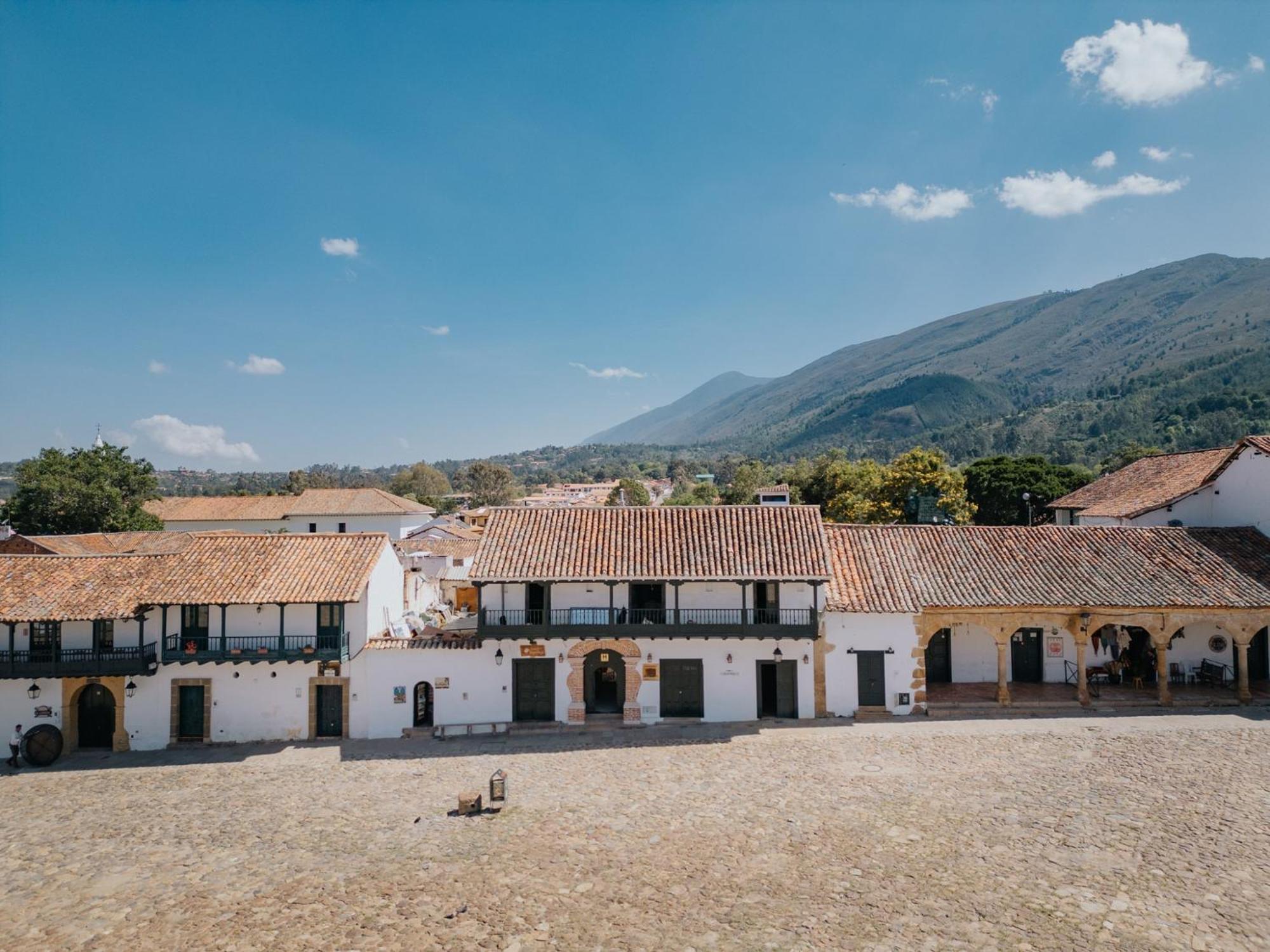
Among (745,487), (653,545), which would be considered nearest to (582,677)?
(653,545)

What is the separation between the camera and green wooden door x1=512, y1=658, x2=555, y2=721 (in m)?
22.7

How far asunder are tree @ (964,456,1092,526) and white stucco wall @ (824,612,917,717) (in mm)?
36024

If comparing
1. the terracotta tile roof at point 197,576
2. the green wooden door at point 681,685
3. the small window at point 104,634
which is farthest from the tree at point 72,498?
the green wooden door at point 681,685

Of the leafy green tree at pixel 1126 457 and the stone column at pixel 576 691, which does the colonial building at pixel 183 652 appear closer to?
the stone column at pixel 576 691

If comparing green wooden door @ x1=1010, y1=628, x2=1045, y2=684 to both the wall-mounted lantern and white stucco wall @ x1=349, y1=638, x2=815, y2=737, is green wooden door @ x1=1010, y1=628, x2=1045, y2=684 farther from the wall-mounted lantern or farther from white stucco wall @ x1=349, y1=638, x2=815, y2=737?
the wall-mounted lantern

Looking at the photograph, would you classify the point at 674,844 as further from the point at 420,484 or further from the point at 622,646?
the point at 420,484

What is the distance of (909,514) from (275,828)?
3888 centimetres

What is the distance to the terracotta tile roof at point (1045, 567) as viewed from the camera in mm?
22625

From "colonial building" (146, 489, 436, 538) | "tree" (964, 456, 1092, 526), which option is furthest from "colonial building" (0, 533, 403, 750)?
"tree" (964, 456, 1092, 526)

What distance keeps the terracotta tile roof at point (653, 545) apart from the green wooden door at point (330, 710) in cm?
567

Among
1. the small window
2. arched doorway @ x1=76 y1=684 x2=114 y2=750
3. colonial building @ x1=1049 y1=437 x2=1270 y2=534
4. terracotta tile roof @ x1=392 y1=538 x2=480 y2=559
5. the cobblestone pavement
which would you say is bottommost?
the cobblestone pavement

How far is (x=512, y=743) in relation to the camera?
21250 mm

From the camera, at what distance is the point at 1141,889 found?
505 inches

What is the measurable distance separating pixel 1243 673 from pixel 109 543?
4697 centimetres
